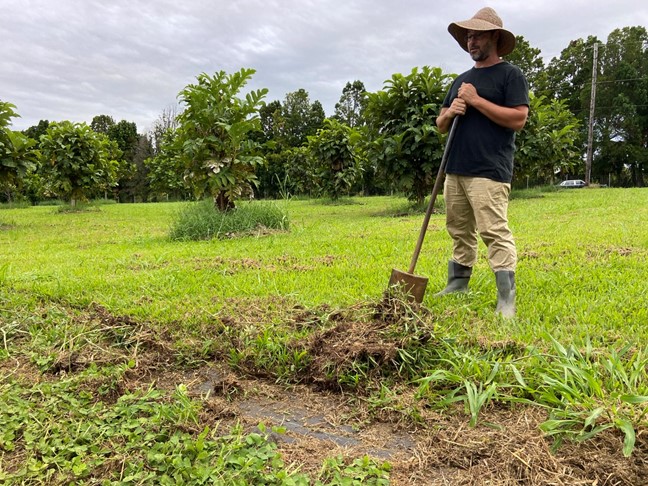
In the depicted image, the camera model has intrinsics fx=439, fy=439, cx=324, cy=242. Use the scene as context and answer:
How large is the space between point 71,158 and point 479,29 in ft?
43.1

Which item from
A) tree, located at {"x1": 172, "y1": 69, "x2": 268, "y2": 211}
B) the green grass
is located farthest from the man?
tree, located at {"x1": 172, "y1": 69, "x2": 268, "y2": 211}

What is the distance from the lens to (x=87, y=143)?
13133 millimetres

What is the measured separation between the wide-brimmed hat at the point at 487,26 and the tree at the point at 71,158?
1265 centimetres

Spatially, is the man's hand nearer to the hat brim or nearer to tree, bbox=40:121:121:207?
the hat brim

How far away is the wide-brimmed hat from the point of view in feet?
8.65

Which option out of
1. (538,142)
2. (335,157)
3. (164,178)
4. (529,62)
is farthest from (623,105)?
(164,178)

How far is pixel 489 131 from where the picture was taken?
2.79 meters

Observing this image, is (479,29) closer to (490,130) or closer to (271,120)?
(490,130)

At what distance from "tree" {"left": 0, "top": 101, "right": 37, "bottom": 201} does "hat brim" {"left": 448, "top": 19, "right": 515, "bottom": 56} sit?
346 inches

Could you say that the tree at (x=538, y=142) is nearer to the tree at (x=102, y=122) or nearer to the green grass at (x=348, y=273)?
the green grass at (x=348, y=273)

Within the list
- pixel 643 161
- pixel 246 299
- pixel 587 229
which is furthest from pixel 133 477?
pixel 643 161

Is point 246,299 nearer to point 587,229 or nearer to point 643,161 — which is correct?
point 587,229

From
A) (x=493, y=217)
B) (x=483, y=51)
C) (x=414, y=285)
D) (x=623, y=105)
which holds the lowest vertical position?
(x=414, y=285)

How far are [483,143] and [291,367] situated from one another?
183 cm
